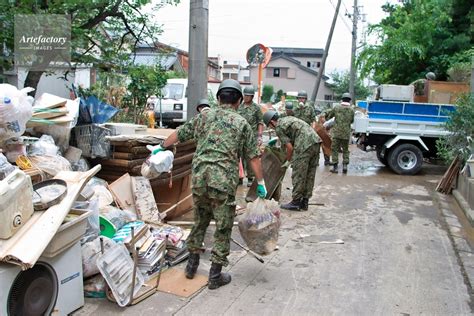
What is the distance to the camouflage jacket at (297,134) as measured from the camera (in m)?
6.34

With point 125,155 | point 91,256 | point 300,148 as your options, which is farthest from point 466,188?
point 91,256

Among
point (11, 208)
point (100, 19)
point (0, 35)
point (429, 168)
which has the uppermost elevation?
point (100, 19)

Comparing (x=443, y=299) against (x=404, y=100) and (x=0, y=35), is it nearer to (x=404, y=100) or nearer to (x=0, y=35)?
(x=0, y=35)

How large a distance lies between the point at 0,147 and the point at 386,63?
14316 mm

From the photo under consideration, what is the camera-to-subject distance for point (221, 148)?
375cm

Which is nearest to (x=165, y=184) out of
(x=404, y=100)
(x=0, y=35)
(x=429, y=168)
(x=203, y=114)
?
(x=203, y=114)

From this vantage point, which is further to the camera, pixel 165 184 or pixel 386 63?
pixel 386 63

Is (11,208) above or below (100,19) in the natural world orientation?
below

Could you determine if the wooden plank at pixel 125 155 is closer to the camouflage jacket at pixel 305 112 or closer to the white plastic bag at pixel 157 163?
the white plastic bag at pixel 157 163

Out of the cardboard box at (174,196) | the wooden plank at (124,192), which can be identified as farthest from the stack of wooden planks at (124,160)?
the cardboard box at (174,196)

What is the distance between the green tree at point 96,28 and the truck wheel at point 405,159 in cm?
555

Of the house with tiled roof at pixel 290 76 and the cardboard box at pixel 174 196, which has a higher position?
the house with tiled roof at pixel 290 76

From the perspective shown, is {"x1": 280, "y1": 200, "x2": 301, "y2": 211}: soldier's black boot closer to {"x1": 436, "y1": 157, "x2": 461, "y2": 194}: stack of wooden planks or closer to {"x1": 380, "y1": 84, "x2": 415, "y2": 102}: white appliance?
{"x1": 436, "y1": 157, "x2": 461, "y2": 194}: stack of wooden planks

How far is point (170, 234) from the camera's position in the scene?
438 cm
